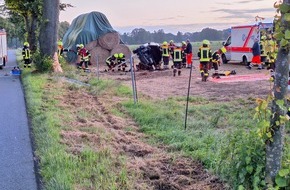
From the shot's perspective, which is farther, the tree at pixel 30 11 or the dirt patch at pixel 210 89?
the tree at pixel 30 11

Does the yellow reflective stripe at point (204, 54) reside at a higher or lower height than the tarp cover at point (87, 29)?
lower

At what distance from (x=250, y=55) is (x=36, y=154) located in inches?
827

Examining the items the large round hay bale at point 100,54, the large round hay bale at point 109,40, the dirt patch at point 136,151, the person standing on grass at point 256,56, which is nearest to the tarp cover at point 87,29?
the large round hay bale at point 109,40

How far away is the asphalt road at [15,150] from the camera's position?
503 centimetres

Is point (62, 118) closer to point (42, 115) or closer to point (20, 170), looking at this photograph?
point (42, 115)

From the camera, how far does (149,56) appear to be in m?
24.0

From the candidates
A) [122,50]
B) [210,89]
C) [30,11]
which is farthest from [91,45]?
[210,89]

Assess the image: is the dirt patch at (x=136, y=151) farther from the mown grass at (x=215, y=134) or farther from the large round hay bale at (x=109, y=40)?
the large round hay bale at (x=109, y=40)

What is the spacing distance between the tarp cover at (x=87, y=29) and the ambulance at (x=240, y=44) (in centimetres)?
917

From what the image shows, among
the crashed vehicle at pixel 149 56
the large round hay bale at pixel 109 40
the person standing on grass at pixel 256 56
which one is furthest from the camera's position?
the large round hay bale at pixel 109 40

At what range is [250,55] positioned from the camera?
81.9 feet

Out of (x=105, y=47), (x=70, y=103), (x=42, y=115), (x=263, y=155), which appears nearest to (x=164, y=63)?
(x=105, y=47)

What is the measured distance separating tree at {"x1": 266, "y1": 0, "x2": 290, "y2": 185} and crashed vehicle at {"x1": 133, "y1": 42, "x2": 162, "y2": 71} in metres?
20.3

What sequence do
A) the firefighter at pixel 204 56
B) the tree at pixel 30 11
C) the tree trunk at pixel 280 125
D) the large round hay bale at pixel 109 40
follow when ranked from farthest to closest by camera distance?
1. the large round hay bale at pixel 109 40
2. the tree at pixel 30 11
3. the firefighter at pixel 204 56
4. the tree trunk at pixel 280 125
